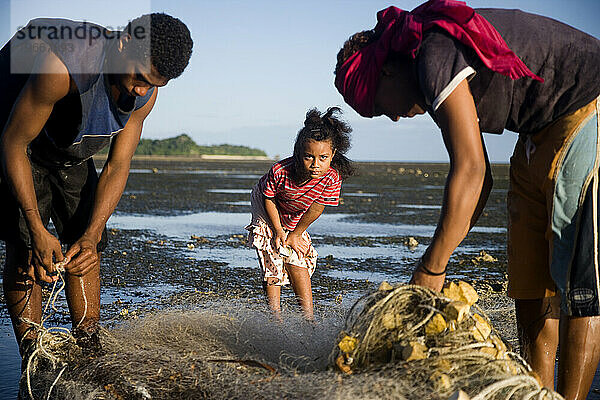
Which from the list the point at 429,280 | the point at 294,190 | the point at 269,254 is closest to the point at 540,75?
the point at 429,280

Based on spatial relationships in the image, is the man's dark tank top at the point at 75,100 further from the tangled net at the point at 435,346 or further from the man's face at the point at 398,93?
the tangled net at the point at 435,346

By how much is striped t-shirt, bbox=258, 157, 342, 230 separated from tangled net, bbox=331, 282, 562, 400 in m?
2.04

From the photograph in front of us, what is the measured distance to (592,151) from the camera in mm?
2605

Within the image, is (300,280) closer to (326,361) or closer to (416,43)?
(326,361)

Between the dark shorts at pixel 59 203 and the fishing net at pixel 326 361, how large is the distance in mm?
758

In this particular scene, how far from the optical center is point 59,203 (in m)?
3.50

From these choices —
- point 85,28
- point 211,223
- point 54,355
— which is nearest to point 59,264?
point 54,355

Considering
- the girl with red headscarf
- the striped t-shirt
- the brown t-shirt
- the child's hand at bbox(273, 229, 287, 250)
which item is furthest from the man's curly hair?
the child's hand at bbox(273, 229, 287, 250)

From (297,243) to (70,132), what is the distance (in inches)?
71.3

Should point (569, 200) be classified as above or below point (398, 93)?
below

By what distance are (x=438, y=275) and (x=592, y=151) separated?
0.85 metres

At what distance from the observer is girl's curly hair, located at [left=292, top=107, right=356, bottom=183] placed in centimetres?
430

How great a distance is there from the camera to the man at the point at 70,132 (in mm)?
2854

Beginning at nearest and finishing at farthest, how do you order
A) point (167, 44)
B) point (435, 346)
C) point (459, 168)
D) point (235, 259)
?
point (435, 346) < point (459, 168) < point (167, 44) < point (235, 259)
